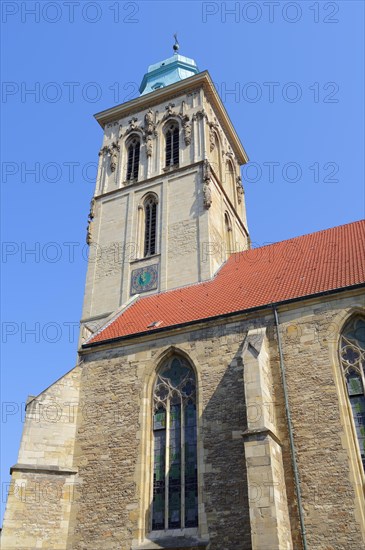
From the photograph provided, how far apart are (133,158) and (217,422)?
1450 centimetres

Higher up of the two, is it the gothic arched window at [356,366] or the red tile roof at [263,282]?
the red tile roof at [263,282]

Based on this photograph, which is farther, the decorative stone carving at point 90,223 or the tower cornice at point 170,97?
the tower cornice at point 170,97

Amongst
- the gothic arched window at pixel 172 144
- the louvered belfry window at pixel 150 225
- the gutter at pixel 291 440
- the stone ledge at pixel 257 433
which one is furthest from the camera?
the gothic arched window at pixel 172 144

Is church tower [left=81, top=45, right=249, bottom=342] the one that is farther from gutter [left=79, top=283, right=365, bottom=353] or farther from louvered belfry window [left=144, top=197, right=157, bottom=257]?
gutter [left=79, top=283, right=365, bottom=353]

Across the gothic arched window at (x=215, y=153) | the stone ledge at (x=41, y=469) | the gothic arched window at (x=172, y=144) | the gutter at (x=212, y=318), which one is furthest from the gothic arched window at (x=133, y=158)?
the stone ledge at (x=41, y=469)

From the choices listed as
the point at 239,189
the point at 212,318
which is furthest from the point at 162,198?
the point at 212,318

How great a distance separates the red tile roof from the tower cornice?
890 centimetres

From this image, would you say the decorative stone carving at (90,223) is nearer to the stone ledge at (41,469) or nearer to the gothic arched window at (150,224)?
the gothic arched window at (150,224)

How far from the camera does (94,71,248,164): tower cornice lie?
22797mm

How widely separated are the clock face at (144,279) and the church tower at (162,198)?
40 millimetres

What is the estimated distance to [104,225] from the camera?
21078 mm

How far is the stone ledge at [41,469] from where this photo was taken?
39.3ft

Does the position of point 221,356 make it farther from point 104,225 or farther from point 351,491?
point 104,225

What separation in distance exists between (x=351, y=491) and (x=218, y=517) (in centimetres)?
269
